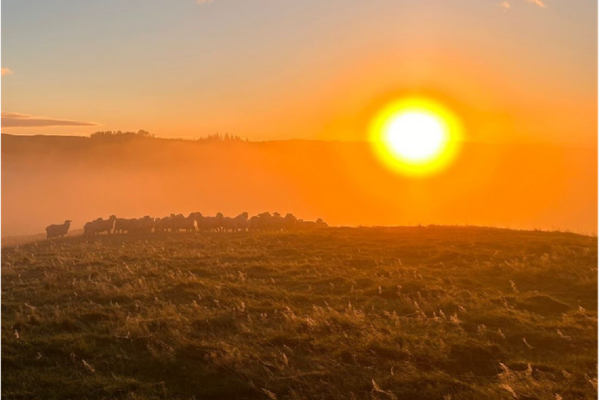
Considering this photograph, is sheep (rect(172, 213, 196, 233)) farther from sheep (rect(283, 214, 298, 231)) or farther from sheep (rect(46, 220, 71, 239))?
sheep (rect(46, 220, 71, 239))

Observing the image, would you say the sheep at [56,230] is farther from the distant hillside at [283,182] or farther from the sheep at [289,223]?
the distant hillside at [283,182]

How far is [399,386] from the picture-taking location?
927cm

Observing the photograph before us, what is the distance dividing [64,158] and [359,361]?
468 ft

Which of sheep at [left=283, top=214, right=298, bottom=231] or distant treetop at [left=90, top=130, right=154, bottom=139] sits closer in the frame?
sheep at [left=283, top=214, right=298, bottom=231]

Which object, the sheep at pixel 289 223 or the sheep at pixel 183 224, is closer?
the sheep at pixel 183 224

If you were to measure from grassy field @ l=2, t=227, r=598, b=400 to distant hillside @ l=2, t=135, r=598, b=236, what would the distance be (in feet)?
241

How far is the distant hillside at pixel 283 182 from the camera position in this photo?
108250 mm

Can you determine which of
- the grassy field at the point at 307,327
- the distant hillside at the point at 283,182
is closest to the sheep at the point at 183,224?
the grassy field at the point at 307,327

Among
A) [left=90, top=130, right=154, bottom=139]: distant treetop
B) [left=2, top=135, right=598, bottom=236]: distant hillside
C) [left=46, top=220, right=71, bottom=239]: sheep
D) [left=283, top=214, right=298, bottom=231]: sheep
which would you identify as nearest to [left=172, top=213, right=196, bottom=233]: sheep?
[left=283, top=214, right=298, bottom=231]: sheep

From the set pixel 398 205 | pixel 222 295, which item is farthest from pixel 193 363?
pixel 398 205

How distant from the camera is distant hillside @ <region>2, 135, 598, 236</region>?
355 ft

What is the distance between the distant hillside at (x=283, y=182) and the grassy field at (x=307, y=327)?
7354 cm

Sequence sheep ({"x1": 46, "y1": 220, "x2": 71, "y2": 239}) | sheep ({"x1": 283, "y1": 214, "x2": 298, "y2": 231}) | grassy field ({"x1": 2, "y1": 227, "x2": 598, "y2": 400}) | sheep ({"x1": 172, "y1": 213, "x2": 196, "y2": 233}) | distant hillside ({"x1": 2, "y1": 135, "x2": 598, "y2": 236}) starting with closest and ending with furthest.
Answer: grassy field ({"x1": 2, "y1": 227, "x2": 598, "y2": 400}) → sheep ({"x1": 46, "y1": 220, "x2": 71, "y2": 239}) → sheep ({"x1": 172, "y1": 213, "x2": 196, "y2": 233}) → sheep ({"x1": 283, "y1": 214, "x2": 298, "y2": 231}) → distant hillside ({"x1": 2, "y1": 135, "x2": 598, "y2": 236})

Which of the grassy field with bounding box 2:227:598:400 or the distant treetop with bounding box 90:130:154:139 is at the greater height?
the distant treetop with bounding box 90:130:154:139
